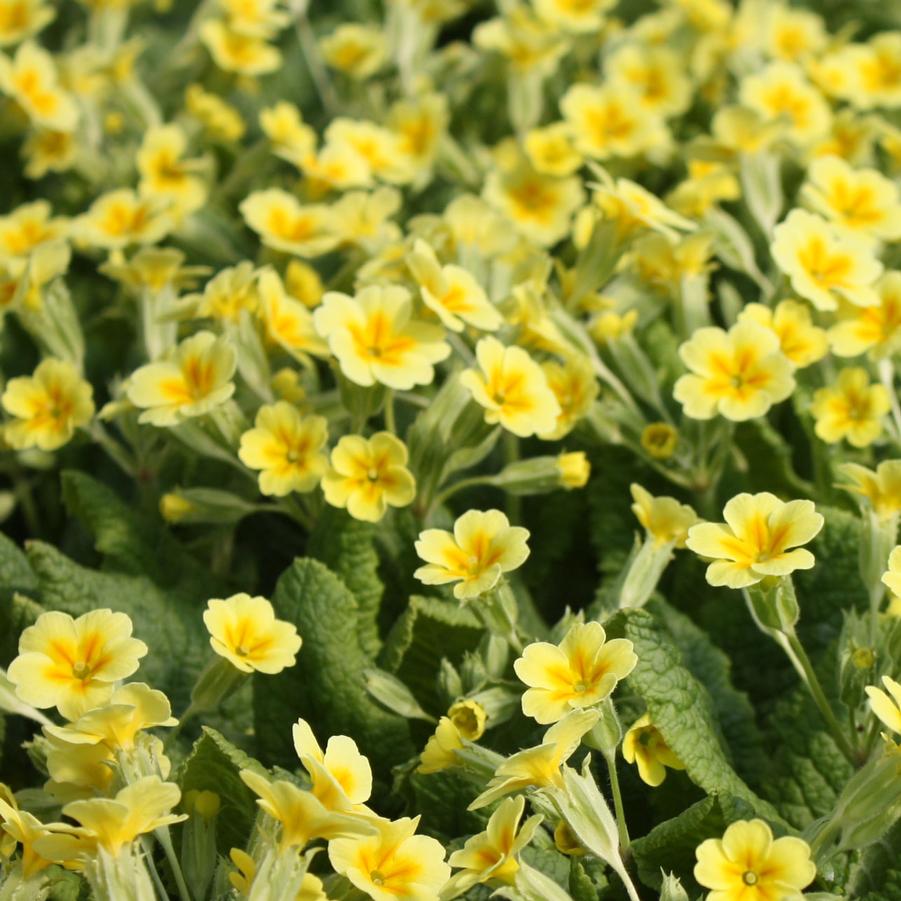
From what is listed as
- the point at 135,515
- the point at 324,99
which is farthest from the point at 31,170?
the point at 135,515

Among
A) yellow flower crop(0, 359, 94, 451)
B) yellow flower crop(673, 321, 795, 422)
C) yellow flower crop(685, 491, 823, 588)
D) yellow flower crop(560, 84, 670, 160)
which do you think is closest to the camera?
yellow flower crop(685, 491, 823, 588)

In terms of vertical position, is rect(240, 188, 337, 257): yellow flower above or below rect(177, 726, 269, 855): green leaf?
above

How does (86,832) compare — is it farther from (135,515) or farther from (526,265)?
(526,265)

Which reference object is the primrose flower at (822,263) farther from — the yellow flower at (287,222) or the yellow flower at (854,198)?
the yellow flower at (287,222)

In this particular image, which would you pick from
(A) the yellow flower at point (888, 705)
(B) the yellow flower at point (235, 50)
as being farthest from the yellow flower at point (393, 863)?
(B) the yellow flower at point (235, 50)

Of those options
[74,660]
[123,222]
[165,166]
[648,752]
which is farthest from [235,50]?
[648,752]

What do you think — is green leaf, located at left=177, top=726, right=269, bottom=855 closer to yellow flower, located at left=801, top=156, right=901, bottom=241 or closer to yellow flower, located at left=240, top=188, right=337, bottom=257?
yellow flower, located at left=240, top=188, right=337, bottom=257

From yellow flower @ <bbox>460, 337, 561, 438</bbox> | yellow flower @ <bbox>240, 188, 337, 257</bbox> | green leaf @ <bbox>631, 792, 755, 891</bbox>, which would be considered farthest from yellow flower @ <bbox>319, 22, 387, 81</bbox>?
green leaf @ <bbox>631, 792, 755, 891</bbox>
